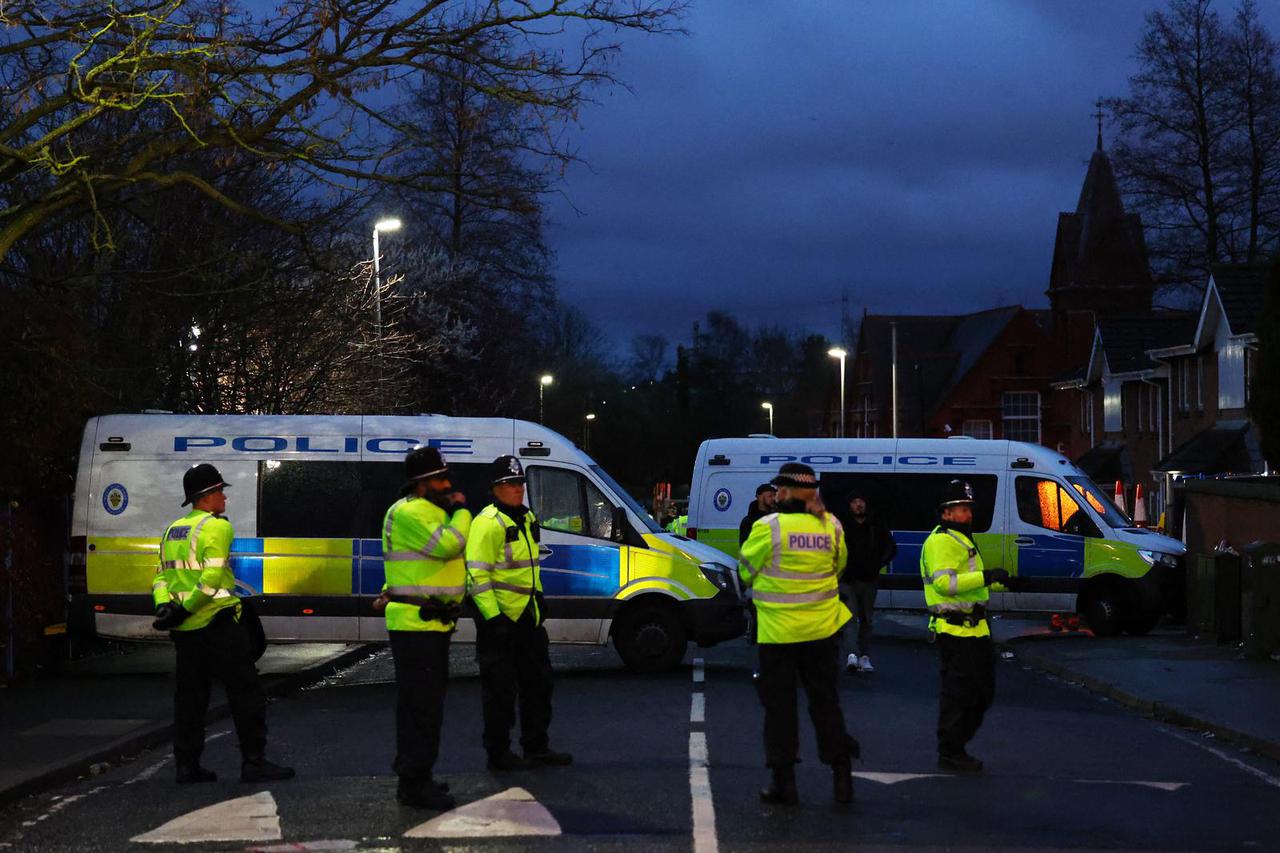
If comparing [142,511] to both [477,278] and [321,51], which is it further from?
[477,278]

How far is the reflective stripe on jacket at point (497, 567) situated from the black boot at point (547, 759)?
0.85 metres

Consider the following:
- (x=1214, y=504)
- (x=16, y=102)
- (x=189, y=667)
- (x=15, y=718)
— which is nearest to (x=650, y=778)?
(x=189, y=667)

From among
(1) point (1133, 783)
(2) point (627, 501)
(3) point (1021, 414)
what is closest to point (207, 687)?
(1) point (1133, 783)

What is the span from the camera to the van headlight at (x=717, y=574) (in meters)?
17.0

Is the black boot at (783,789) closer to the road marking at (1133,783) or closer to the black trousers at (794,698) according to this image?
the black trousers at (794,698)

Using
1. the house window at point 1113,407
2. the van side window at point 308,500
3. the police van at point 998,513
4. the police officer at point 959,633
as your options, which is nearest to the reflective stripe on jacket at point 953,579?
the police officer at point 959,633

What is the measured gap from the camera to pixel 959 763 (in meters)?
10.5

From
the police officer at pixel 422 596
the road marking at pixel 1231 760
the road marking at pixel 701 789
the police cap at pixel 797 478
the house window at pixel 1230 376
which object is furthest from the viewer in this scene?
the house window at pixel 1230 376

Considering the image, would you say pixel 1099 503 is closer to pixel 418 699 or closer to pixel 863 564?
pixel 863 564

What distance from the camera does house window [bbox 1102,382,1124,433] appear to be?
5275 centimetres

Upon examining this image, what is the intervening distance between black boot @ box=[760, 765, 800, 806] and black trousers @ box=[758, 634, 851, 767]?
5 centimetres

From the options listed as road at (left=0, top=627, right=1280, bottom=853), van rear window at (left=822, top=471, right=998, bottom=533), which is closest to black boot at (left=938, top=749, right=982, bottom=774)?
road at (left=0, top=627, right=1280, bottom=853)

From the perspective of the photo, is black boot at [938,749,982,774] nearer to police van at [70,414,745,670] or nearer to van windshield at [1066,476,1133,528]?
police van at [70,414,745,670]

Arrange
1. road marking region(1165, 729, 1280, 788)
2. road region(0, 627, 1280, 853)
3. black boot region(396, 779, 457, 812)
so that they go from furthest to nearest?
road marking region(1165, 729, 1280, 788), black boot region(396, 779, 457, 812), road region(0, 627, 1280, 853)
